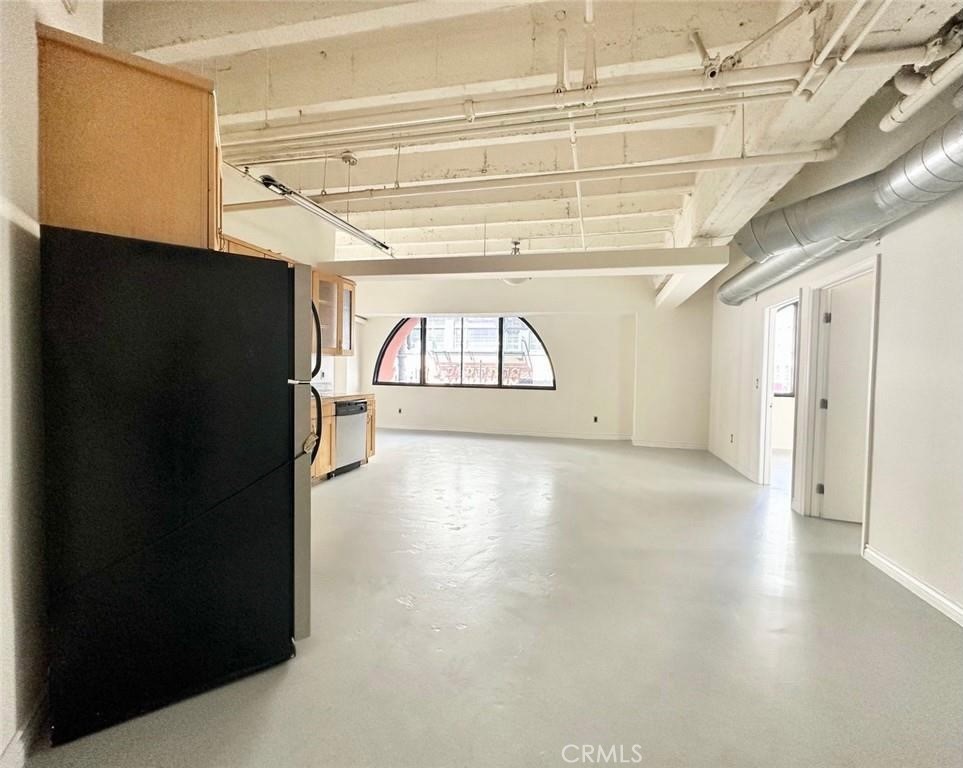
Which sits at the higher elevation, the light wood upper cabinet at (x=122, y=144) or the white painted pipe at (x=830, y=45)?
the white painted pipe at (x=830, y=45)

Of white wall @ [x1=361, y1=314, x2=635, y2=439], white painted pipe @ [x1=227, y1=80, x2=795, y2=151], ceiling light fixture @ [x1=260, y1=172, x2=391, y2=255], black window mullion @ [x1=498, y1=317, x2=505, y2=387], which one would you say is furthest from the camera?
black window mullion @ [x1=498, y1=317, x2=505, y2=387]

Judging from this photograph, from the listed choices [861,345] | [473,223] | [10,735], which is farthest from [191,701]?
[861,345]

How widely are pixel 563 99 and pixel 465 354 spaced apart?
713 cm

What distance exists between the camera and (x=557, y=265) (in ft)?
15.2

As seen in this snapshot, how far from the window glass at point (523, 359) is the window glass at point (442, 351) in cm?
102

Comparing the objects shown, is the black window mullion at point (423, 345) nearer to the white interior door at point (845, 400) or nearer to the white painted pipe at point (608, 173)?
the white painted pipe at point (608, 173)

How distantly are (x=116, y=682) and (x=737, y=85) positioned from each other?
11.3 ft

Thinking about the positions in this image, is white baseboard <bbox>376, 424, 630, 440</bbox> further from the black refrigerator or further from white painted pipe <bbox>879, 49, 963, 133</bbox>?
the black refrigerator

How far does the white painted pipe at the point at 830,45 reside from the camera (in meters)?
1.48

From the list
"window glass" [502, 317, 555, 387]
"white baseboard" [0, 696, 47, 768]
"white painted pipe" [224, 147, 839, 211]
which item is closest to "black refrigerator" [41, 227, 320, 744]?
"white baseboard" [0, 696, 47, 768]

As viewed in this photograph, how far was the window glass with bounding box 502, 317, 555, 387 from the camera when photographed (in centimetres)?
879

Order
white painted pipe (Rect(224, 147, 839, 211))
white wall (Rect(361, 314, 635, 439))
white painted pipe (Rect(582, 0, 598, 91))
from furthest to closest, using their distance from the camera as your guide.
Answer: white wall (Rect(361, 314, 635, 439)) < white painted pipe (Rect(224, 147, 839, 211)) < white painted pipe (Rect(582, 0, 598, 91))

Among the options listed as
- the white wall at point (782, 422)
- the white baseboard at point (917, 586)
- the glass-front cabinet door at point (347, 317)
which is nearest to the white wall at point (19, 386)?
Answer: the glass-front cabinet door at point (347, 317)

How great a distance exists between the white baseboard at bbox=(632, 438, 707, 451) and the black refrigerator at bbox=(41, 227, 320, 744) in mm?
6845
